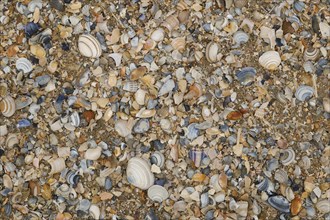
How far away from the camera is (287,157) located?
1.77 m

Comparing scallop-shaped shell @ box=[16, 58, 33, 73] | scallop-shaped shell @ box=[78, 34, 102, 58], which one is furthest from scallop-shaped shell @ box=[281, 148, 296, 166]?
scallop-shaped shell @ box=[16, 58, 33, 73]

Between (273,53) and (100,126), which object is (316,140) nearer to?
(273,53)

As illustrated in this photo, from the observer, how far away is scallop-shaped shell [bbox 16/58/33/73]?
71.6 inches

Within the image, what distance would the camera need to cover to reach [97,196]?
5.84 ft

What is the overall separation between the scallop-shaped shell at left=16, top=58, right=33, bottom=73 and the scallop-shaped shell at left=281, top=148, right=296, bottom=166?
88 cm

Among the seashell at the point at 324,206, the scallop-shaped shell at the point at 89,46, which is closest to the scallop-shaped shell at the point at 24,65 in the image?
the scallop-shaped shell at the point at 89,46

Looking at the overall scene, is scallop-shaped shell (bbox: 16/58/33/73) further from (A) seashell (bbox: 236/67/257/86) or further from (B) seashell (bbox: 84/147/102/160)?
(A) seashell (bbox: 236/67/257/86)

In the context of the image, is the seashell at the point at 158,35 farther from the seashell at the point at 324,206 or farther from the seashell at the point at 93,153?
the seashell at the point at 324,206

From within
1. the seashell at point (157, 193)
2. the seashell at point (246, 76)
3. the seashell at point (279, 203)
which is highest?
the seashell at point (246, 76)

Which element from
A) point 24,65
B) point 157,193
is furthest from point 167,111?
point 24,65

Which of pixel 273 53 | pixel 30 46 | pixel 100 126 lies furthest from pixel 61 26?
pixel 273 53

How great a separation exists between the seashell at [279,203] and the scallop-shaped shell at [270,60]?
42cm

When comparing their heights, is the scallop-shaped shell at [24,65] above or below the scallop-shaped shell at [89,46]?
below

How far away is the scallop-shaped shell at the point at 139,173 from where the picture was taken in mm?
1746
